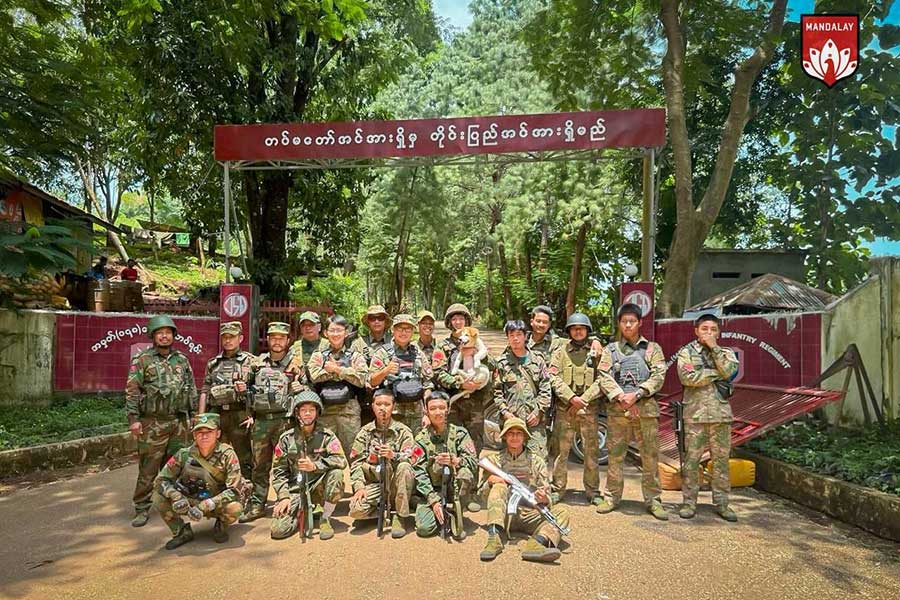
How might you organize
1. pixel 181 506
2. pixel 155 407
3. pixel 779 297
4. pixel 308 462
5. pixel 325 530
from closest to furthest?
pixel 181 506 → pixel 325 530 → pixel 308 462 → pixel 155 407 → pixel 779 297

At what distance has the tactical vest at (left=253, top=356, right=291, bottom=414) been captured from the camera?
16.9 ft

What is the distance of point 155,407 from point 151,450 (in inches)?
14.0

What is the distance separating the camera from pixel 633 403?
16.8 feet

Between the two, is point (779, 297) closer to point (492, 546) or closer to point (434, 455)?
point (434, 455)

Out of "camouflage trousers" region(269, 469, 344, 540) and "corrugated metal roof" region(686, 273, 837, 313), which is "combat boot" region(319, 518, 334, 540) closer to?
"camouflage trousers" region(269, 469, 344, 540)

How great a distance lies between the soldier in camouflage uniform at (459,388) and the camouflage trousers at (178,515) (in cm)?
200

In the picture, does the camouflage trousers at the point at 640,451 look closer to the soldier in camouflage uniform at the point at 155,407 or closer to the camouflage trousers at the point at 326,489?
the camouflage trousers at the point at 326,489

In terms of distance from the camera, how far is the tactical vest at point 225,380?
520 centimetres

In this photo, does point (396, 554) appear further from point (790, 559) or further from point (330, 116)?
point (330, 116)

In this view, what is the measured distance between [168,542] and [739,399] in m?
5.97

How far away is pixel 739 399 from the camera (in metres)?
6.95

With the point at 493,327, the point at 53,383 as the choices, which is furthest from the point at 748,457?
the point at 493,327

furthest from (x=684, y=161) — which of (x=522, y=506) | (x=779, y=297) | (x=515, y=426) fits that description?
(x=522, y=506)

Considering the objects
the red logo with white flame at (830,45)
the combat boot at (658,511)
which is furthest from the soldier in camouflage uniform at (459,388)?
the red logo with white flame at (830,45)
